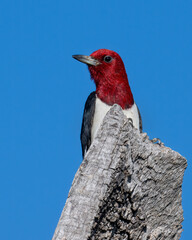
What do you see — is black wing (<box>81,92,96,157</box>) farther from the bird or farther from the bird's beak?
the bird's beak

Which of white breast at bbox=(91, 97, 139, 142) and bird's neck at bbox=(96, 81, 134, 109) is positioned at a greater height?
bird's neck at bbox=(96, 81, 134, 109)

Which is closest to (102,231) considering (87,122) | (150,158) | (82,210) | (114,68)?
(82,210)

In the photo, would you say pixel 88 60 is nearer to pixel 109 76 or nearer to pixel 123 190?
pixel 109 76

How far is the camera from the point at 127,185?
5.23 metres

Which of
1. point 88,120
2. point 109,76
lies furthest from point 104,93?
point 88,120

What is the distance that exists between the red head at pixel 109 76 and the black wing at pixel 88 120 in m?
0.18

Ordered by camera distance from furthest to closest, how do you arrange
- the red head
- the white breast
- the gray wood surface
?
the red head, the white breast, the gray wood surface

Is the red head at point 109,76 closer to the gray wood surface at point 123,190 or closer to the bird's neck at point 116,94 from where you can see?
the bird's neck at point 116,94

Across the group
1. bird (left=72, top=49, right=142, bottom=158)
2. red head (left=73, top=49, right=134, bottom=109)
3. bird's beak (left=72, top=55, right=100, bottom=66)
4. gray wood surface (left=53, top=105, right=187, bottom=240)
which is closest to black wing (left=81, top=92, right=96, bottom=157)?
bird (left=72, top=49, right=142, bottom=158)

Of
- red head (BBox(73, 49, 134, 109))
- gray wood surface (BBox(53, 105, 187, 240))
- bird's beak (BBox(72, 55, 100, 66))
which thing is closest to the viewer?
gray wood surface (BBox(53, 105, 187, 240))

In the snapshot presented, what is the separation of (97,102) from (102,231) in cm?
399

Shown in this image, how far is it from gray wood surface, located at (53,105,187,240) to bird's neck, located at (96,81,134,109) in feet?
9.63

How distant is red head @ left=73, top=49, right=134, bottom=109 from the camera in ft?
28.9

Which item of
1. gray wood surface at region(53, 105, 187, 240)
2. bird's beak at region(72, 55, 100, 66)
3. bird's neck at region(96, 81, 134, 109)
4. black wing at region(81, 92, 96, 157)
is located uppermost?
bird's beak at region(72, 55, 100, 66)
